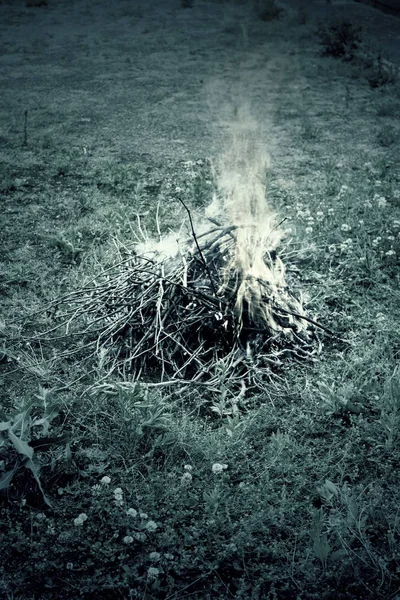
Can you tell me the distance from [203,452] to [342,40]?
844cm

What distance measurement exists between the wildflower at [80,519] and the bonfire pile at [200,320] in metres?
0.94

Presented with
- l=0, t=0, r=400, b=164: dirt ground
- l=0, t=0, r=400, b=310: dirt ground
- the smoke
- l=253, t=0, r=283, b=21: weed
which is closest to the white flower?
l=0, t=0, r=400, b=310: dirt ground

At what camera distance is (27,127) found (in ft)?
23.2

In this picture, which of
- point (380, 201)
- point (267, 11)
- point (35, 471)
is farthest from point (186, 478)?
point (267, 11)

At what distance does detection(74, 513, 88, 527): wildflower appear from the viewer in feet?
8.32

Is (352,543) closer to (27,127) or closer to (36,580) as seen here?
(36,580)

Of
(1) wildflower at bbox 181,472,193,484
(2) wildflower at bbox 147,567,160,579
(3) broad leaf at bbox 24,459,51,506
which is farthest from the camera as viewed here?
(1) wildflower at bbox 181,472,193,484

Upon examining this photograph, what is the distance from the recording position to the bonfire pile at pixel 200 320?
11.3 feet

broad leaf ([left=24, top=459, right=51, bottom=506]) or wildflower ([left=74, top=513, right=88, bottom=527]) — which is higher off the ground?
broad leaf ([left=24, top=459, right=51, bottom=506])

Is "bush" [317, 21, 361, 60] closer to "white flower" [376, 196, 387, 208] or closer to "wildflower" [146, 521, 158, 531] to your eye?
"white flower" [376, 196, 387, 208]

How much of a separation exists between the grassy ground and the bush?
5.22m

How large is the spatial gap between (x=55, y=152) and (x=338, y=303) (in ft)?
12.5

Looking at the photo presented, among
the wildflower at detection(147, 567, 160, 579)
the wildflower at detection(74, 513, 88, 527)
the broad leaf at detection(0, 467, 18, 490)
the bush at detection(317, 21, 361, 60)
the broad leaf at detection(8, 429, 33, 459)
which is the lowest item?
the wildflower at detection(74, 513, 88, 527)

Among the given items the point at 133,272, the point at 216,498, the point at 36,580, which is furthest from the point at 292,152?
the point at 36,580
